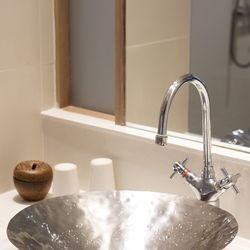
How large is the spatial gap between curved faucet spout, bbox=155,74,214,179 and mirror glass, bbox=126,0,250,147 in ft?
0.80

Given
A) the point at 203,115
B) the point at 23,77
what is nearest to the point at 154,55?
the point at 23,77

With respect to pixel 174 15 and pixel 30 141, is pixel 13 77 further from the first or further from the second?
pixel 174 15

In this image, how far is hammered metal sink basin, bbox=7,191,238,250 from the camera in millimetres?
1238

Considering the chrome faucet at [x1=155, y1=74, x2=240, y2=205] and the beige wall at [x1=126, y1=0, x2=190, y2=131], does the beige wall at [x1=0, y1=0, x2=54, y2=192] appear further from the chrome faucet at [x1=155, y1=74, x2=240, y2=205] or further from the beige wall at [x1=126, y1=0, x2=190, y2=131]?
the chrome faucet at [x1=155, y1=74, x2=240, y2=205]

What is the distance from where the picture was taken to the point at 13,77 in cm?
156

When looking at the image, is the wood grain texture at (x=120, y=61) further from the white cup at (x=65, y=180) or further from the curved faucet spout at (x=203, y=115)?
the curved faucet spout at (x=203, y=115)

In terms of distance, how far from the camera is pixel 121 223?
1323mm

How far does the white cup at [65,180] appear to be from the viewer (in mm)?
1477

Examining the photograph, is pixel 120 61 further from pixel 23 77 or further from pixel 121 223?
pixel 121 223

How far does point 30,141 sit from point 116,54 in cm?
34

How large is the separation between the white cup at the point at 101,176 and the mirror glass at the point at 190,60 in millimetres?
146

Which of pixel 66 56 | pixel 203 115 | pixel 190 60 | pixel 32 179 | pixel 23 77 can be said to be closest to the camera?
pixel 203 115

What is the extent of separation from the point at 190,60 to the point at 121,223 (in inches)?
26.5

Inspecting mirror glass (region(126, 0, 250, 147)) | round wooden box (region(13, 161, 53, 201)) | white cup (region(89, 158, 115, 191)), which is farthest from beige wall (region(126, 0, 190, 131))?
round wooden box (region(13, 161, 53, 201))
